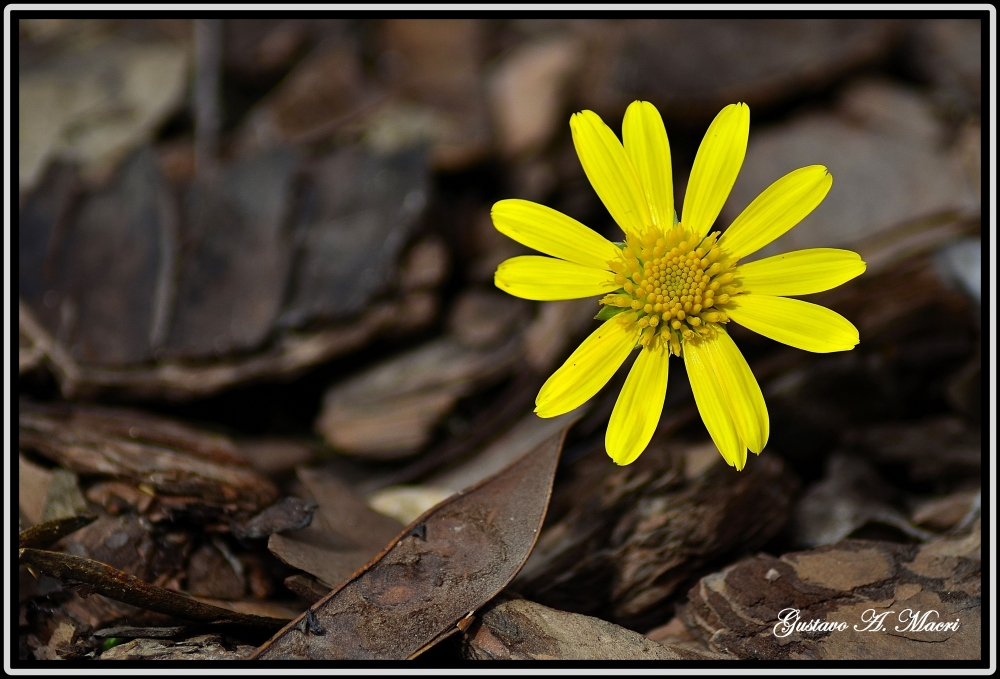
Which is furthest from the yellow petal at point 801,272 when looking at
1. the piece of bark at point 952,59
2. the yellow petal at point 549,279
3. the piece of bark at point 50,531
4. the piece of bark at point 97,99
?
the piece of bark at point 97,99

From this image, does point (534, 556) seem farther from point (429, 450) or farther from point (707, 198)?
point (707, 198)

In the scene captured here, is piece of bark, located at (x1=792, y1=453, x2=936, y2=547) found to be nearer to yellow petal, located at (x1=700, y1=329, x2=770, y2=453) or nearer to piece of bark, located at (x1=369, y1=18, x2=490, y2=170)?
yellow petal, located at (x1=700, y1=329, x2=770, y2=453)

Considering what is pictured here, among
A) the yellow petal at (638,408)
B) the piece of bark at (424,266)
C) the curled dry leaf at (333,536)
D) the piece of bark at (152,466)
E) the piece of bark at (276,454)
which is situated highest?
the piece of bark at (424,266)

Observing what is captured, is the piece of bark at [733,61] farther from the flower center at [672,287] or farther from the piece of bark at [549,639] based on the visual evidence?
the piece of bark at [549,639]

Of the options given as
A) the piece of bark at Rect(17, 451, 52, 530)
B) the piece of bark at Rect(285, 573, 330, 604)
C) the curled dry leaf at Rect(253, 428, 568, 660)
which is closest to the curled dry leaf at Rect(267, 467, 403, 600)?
the piece of bark at Rect(285, 573, 330, 604)
